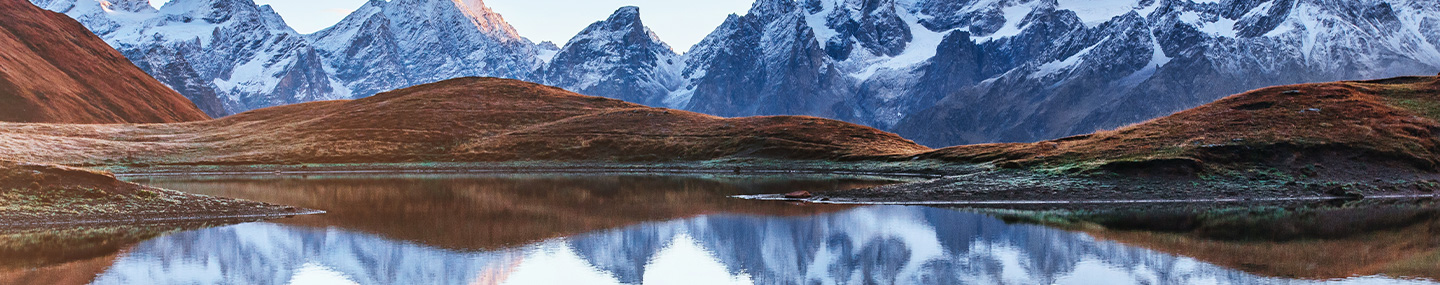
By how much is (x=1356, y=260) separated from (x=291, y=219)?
4560cm

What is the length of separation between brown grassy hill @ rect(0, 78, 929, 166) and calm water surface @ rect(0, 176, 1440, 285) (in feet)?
275

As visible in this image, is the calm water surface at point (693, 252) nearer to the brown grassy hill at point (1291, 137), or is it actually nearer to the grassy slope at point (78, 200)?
the grassy slope at point (78, 200)

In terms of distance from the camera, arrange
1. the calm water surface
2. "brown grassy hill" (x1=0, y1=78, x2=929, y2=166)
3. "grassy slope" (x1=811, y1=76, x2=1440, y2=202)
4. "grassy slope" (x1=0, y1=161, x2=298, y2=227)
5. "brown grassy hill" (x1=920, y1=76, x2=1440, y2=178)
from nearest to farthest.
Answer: the calm water surface, "grassy slope" (x1=0, y1=161, x2=298, y2=227), "grassy slope" (x1=811, y1=76, x2=1440, y2=202), "brown grassy hill" (x1=920, y1=76, x2=1440, y2=178), "brown grassy hill" (x1=0, y1=78, x2=929, y2=166)

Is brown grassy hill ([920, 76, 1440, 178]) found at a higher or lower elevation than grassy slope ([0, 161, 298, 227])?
higher

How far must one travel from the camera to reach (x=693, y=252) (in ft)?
130

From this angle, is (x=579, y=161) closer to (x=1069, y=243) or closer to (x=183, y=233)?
(x=183, y=233)

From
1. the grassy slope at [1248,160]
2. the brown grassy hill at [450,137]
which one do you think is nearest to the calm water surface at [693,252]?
the grassy slope at [1248,160]

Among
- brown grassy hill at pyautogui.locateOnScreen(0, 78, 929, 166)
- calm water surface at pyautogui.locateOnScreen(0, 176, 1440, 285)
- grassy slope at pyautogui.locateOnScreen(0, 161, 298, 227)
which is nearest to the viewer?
calm water surface at pyautogui.locateOnScreen(0, 176, 1440, 285)

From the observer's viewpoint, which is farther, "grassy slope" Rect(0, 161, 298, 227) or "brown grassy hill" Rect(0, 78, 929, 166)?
"brown grassy hill" Rect(0, 78, 929, 166)

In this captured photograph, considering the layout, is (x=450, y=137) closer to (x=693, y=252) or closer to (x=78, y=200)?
(x=78, y=200)

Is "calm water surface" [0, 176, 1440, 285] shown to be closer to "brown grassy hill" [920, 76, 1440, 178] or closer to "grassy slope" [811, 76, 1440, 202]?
"grassy slope" [811, 76, 1440, 202]

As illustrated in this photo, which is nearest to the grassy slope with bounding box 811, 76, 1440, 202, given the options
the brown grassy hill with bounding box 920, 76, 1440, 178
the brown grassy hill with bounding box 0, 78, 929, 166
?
the brown grassy hill with bounding box 920, 76, 1440, 178

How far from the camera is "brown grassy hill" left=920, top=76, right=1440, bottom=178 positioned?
67.4m

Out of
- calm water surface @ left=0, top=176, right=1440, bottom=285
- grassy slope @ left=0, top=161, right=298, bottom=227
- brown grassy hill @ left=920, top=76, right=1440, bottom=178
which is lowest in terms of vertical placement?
calm water surface @ left=0, top=176, right=1440, bottom=285
